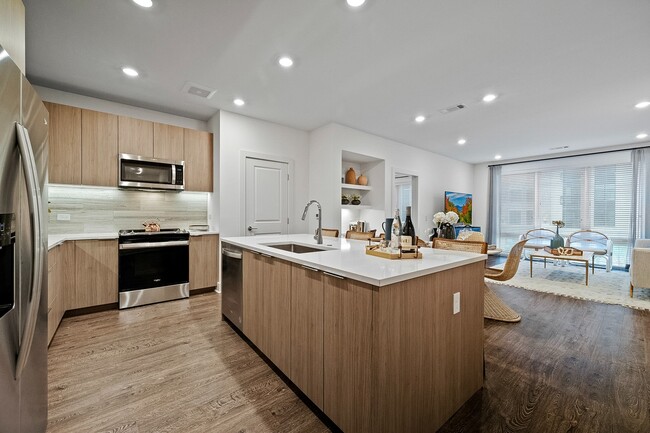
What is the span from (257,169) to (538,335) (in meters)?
4.05

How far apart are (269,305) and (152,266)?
2301 mm

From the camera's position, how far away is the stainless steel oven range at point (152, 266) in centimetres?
329

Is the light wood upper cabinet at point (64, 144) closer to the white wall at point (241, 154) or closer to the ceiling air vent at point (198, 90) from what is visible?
the ceiling air vent at point (198, 90)

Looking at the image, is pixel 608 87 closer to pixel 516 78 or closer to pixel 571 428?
pixel 516 78

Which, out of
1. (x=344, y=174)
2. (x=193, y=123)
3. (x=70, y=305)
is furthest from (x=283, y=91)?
(x=70, y=305)

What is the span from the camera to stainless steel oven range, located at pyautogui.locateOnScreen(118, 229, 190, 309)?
10.8ft

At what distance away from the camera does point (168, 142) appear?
3789mm

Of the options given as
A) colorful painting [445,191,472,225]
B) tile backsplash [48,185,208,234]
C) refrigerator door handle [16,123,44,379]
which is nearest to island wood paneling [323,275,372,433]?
refrigerator door handle [16,123,44,379]

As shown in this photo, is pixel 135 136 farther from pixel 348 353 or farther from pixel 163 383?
pixel 348 353

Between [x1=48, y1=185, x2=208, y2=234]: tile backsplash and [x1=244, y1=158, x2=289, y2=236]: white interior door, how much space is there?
788 millimetres

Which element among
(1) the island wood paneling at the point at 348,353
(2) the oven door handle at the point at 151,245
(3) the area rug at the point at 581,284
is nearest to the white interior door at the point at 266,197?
(2) the oven door handle at the point at 151,245

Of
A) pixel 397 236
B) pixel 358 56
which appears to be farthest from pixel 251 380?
pixel 358 56

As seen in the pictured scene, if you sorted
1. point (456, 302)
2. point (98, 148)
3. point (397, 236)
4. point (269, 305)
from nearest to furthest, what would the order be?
point (456, 302), point (397, 236), point (269, 305), point (98, 148)

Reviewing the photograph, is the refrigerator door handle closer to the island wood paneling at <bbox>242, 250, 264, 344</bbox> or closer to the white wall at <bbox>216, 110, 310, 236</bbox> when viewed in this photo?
the island wood paneling at <bbox>242, 250, 264, 344</bbox>
